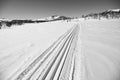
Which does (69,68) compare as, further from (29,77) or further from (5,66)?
(5,66)

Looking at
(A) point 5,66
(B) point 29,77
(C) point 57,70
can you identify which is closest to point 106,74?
(C) point 57,70

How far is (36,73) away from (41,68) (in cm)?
45

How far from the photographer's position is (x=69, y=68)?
4.20 m

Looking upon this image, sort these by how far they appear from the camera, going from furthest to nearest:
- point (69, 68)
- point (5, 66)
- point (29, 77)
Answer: point (5, 66) → point (69, 68) → point (29, 77)

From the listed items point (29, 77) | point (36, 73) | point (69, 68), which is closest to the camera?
point (29, 77)

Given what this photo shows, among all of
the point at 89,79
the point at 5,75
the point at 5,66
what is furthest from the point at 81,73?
the point at 5,66

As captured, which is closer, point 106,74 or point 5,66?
point 106,74

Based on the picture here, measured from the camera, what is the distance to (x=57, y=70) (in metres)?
4.08

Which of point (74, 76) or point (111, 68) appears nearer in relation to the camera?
point (74, 76)

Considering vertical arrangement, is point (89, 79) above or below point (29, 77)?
below

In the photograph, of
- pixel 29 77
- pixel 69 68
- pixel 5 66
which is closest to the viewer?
pixel 29 77

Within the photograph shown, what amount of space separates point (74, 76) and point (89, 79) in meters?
0.61

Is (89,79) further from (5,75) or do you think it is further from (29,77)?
(5,75)

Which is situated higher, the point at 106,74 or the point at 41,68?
the point at 41,68
